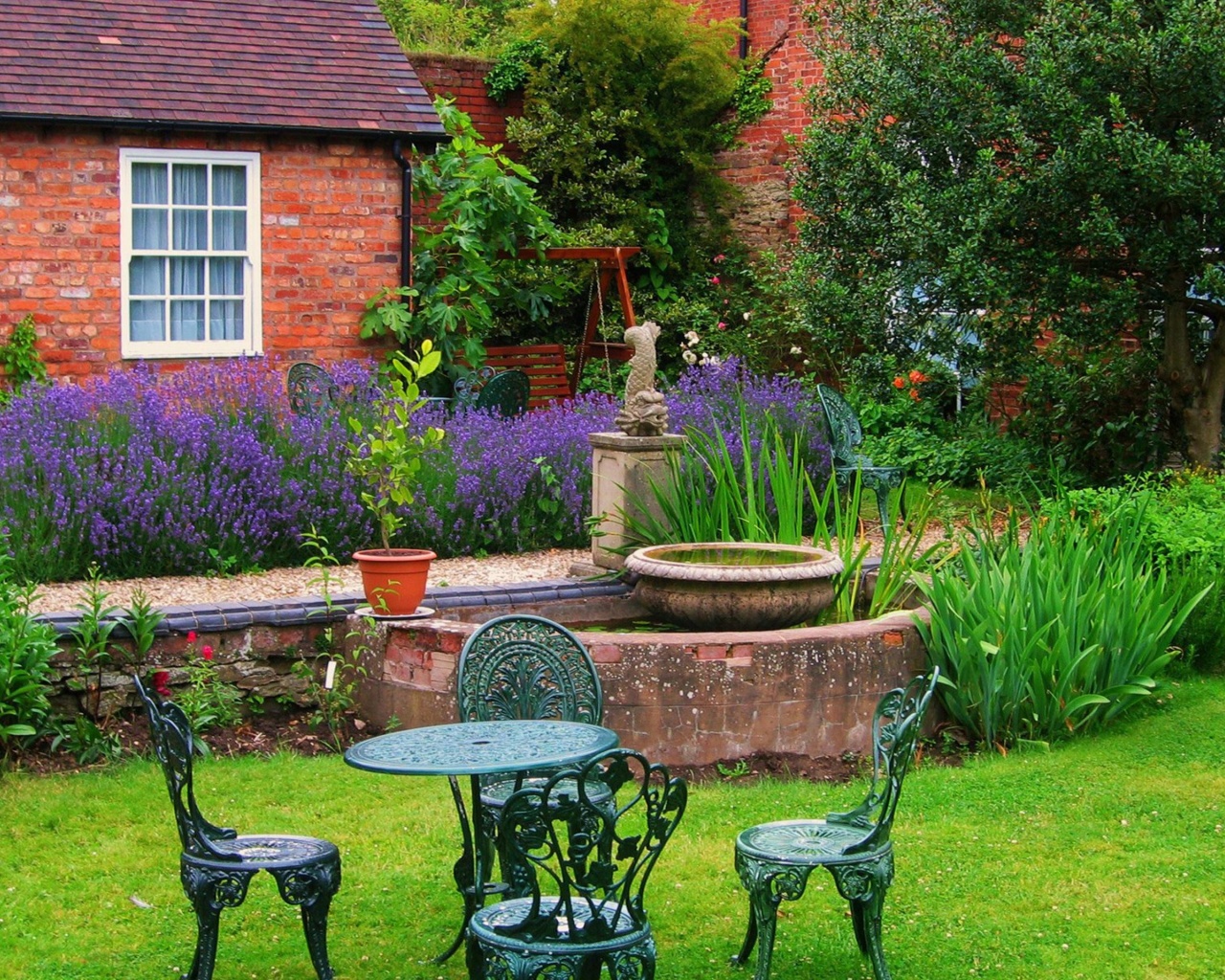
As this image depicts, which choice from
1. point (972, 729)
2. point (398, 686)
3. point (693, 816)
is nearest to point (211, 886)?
point (693, 816)

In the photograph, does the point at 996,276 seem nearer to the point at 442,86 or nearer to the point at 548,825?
the point at 548,825

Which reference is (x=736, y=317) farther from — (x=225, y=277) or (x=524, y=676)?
(x=524, y=676)

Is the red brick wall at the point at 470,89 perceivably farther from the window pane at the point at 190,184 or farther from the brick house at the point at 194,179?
the window pane at the point at 190,184

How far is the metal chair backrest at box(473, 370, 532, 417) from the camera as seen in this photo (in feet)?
37.4

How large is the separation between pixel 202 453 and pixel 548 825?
18.5 ft

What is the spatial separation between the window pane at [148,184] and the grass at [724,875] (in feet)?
25.9

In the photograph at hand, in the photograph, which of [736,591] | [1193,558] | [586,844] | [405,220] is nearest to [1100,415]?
[1193,558]

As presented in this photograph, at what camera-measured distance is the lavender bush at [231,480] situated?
8102 millimetres

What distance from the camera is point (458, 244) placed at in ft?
45.7

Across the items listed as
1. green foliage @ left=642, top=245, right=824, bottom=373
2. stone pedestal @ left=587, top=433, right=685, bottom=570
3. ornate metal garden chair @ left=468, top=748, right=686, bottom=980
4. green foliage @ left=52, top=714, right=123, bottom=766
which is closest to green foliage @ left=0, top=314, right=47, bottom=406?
green foliage @ left=642, top=245, right=824, bottom=373

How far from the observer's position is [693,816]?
19.1 feet

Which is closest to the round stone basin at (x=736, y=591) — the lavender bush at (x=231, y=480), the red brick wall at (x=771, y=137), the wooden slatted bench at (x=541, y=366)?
the lavender bush at (x=231, y=480)

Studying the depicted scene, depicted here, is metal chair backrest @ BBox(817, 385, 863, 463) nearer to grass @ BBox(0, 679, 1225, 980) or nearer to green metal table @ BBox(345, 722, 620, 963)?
grass @ BBox(0, 679, 1225, 980)

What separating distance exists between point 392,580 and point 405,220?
7.57 meters
